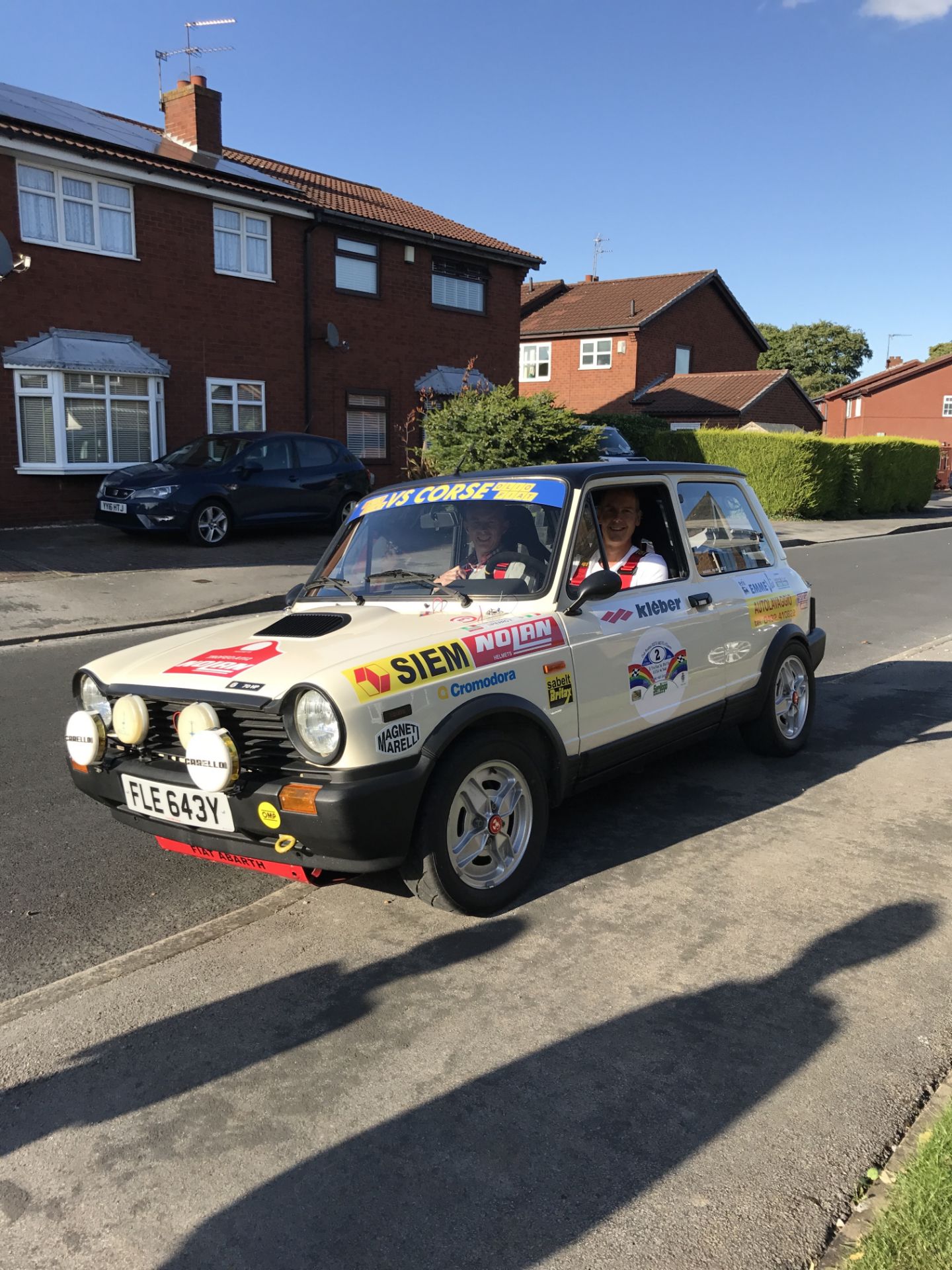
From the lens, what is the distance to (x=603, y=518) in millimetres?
4891

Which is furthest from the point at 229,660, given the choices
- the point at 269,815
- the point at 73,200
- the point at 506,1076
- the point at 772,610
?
the point at 73,200

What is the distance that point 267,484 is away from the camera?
52.7ft

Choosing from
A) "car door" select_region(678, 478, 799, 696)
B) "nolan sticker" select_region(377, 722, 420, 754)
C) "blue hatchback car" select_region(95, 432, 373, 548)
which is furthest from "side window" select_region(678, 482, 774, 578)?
"blue hatchback car" select_region(95, 432, 373, 548)

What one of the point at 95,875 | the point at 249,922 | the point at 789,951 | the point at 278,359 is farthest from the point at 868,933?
the point at 278,359

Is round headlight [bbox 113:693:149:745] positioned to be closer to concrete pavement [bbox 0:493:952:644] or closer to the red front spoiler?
the red front spoiler

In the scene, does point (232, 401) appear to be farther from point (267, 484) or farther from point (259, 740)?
point (259, 740)

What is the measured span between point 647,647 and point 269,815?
2.02m

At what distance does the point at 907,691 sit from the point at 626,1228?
658cm

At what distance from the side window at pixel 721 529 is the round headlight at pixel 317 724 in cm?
257

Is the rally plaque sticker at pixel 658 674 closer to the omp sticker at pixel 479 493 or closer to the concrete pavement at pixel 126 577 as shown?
the omp sticker at pixel 479 493

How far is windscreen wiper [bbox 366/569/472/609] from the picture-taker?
4.41 metres

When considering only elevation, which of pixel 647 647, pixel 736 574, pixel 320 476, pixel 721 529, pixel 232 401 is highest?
pixel 232 401

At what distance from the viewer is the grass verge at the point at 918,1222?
2.19 metres

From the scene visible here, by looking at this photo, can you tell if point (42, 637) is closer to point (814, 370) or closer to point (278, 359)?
point (278, 359)
